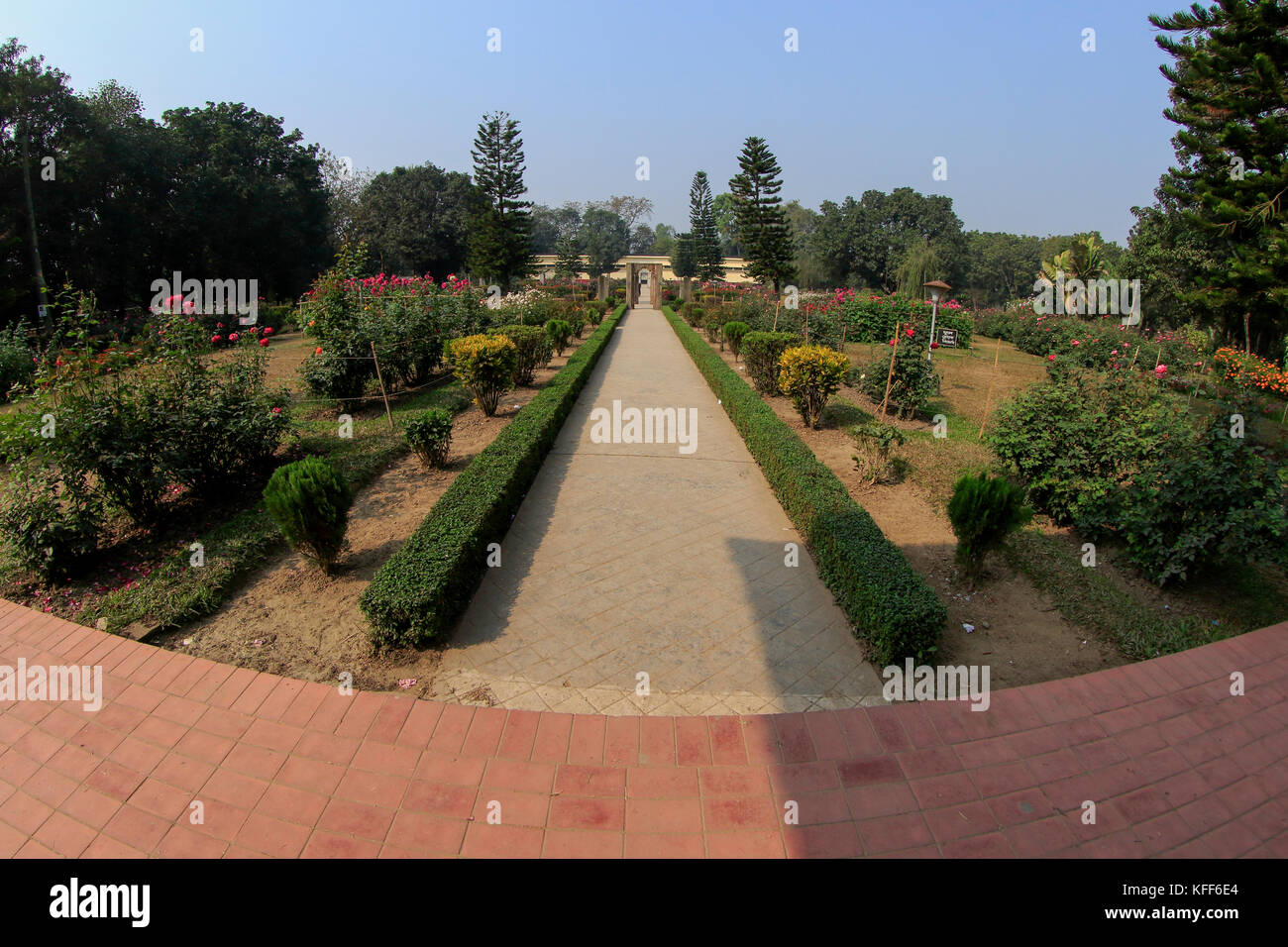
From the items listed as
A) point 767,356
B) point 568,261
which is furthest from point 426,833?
point 568,261

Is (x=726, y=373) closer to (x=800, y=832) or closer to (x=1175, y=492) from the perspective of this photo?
(x=1175, y=492)

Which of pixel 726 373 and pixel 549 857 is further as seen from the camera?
pixel 726 373

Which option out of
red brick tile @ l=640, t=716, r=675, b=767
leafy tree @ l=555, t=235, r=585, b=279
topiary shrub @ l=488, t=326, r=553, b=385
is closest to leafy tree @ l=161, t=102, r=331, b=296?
leafy tree @ l=555, t=235, r=585, b=279

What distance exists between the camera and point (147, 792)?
243 cm

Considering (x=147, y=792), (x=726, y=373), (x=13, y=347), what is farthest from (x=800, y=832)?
(x=13, y=347)

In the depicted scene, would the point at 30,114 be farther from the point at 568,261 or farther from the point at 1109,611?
the point at 1109,611

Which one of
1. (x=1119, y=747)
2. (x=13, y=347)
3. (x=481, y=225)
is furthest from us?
(x=481, y=225)

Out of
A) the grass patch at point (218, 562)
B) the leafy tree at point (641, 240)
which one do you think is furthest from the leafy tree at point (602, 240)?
the grass patch at point (218, 562)

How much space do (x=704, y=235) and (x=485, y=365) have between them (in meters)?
37.7

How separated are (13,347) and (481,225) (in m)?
21.3

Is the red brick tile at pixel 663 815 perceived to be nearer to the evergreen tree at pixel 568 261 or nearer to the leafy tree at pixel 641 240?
the evergreen tree at pixel 568 261

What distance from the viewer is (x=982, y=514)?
3.83 metres

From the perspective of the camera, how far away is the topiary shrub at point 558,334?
12586 mm

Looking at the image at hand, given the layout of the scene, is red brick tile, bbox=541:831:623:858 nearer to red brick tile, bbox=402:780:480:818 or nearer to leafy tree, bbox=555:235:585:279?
red brick tile, bbox=402:780:480:818
